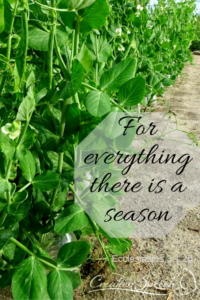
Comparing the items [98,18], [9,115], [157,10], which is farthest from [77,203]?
[157,10]

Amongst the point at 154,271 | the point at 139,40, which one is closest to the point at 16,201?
the point at 154,271

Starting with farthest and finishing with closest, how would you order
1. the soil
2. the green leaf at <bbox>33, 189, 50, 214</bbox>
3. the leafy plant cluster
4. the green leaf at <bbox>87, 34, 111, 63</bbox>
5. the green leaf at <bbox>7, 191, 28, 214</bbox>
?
the leafy plant cluster < the soil < the green leaf at <bbox>87, 34, 111, 63</bbox> < the green leaf at <bbox>33, 189, 50, 214</bbox> < the green leaf at <bbox>7, 191, 28, 214</bbox>

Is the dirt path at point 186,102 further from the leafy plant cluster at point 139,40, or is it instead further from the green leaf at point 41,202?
the green leaf at point 41,202

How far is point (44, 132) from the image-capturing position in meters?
0.59

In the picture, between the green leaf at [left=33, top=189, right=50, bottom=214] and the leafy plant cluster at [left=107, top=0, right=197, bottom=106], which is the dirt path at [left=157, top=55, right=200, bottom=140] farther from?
the green leaf at [left=33, top=189, right=50, bottom=214]

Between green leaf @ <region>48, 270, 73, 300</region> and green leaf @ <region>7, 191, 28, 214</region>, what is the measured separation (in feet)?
0.56

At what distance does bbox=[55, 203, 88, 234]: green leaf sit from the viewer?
63cm

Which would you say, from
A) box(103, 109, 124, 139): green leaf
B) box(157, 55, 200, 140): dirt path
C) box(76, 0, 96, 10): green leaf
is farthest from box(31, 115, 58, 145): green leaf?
box(157, 55, 200, 140): dirt path

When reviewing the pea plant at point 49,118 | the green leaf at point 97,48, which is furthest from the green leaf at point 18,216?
the green leaf at point 97,48

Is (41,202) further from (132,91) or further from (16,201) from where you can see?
(132,91)

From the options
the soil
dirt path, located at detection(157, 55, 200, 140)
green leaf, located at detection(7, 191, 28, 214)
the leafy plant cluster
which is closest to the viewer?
green leaf, located at detection(7, 191, 28, 214)

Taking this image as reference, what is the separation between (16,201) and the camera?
0.57 meters

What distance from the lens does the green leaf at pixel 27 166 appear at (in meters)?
0.57

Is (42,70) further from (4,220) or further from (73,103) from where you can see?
(4,220)
